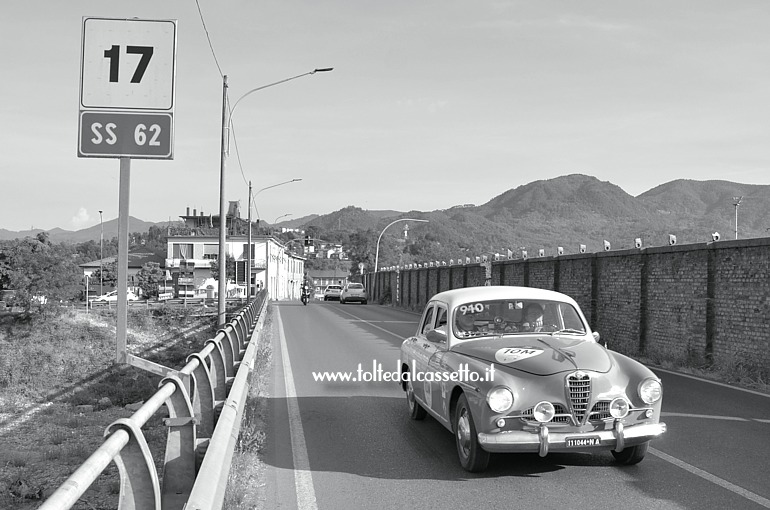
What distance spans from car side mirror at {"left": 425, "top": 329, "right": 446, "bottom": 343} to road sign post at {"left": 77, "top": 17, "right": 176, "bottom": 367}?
13.1ft

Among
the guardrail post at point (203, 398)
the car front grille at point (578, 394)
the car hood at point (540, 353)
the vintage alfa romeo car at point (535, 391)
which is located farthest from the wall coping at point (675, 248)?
the guardrail post at point (203, 398)

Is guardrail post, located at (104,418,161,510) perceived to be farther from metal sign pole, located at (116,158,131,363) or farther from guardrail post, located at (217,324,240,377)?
metal sign pole, located at (116,158,131,363)

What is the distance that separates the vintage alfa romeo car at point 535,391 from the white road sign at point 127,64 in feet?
15.1

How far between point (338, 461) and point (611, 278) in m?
14.1

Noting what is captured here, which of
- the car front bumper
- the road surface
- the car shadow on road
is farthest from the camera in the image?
the car shadow on road

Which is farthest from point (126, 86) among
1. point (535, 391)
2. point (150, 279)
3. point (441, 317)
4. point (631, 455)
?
point (150, 279)

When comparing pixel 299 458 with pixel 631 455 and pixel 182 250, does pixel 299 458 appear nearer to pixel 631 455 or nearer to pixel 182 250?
pixel 631 455

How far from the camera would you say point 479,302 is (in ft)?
26.0

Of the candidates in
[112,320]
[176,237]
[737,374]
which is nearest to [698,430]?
[737,374]

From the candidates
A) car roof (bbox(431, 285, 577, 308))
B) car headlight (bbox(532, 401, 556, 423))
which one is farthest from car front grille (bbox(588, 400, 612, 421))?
car roof (bbox(431, 285, 577, 308))

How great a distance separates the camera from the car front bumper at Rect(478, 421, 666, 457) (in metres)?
6.04

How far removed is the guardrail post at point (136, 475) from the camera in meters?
3.31

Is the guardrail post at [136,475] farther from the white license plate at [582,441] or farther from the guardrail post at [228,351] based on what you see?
the guardrail post at [228,351]

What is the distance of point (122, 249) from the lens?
955cm
